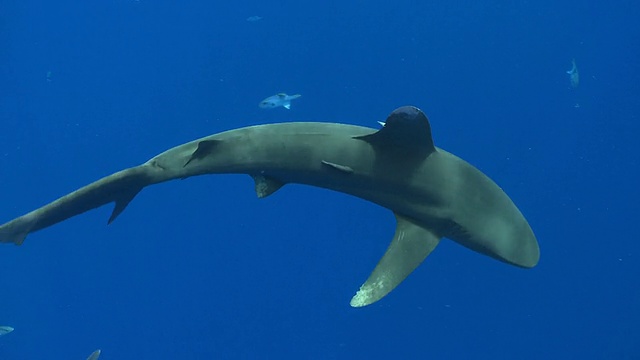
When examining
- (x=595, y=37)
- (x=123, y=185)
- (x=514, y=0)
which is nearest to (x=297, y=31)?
(x=514, y=0)

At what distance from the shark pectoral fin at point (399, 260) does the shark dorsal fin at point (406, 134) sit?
17.9 inches

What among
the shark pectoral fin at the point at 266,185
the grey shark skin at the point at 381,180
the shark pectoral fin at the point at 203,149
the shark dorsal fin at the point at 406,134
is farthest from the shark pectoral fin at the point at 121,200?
the shark dorsal fin at the point at 406,134

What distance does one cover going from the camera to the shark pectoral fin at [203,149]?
13.0 feet

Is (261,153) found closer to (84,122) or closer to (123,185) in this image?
(123,185)

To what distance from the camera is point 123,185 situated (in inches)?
161

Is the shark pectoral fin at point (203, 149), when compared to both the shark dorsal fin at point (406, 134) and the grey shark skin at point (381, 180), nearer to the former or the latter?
the grey shark skin at point (381, 180)

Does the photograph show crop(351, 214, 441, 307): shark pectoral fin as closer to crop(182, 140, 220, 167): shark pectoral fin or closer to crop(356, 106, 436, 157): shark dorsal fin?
crop(356, 106, 436, 157): shark dorsal fin

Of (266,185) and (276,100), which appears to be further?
(276,100)

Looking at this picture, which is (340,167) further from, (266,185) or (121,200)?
(121,200)

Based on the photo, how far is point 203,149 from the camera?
3.97 metres

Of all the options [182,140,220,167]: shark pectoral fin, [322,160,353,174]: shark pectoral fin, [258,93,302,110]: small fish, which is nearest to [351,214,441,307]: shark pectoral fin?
[322,160,353,174]: shark pectoral fin

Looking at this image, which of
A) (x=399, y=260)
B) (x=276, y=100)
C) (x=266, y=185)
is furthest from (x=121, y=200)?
(x=276, y=100)

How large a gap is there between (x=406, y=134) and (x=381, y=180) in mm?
340

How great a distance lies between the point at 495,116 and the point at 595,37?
2.23 metres
